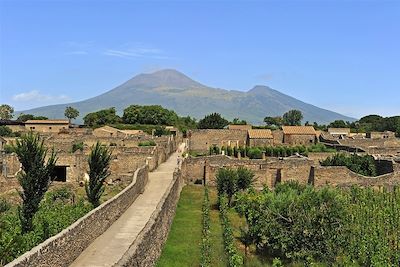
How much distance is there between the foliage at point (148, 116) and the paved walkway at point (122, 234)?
5893cm

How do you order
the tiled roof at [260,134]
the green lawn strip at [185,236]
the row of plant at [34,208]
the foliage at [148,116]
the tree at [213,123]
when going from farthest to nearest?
the foliage at [148,116]
the tree at [213,123]
the tiled roof at [260,134]
the green lawn strip at [185,236]
the row of plant at [34,208]

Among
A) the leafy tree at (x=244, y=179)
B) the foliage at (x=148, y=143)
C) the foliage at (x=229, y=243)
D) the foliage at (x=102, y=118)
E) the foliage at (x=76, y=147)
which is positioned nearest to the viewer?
the foliage at (x=229, y=243)

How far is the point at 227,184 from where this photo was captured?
30844 mm

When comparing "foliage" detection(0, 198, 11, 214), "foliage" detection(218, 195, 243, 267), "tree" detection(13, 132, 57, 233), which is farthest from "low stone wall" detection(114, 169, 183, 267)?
"foliage" detection(0, 198, 11, 214)

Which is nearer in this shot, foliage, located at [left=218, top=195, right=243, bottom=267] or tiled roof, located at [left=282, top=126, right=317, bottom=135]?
foliage, located at [left=218, top=195, right=243, bottom=267]

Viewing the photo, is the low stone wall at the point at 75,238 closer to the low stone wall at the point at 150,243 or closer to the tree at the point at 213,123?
the low stone wall at the point at 150,243

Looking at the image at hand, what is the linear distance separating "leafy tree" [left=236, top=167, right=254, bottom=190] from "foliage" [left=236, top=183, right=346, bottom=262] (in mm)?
8612

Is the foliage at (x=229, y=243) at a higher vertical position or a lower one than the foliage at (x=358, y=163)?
lower

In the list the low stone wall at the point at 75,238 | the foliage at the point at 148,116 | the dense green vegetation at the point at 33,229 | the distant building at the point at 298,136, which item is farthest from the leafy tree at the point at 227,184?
the foliage at the point at 148,116

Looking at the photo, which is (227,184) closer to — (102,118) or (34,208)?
(34,208)

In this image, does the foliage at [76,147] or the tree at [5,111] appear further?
the tree at [5,111]

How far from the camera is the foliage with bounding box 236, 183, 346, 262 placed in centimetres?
2105

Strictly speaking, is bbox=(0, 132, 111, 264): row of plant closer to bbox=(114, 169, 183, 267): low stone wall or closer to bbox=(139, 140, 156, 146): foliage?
bbox=(114, 169, 183, 267): low stone wall

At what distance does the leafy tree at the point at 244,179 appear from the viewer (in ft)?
103
